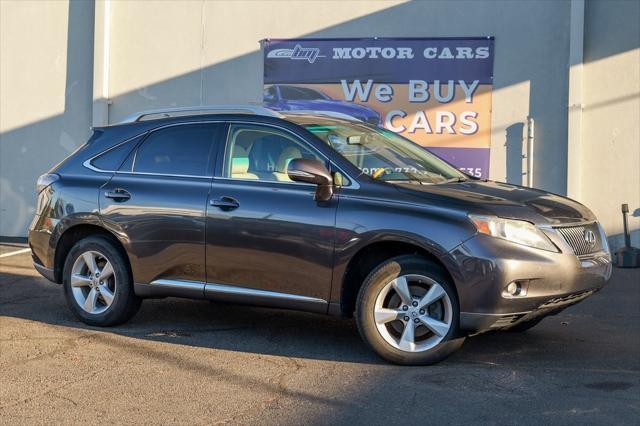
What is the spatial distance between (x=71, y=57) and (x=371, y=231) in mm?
8716

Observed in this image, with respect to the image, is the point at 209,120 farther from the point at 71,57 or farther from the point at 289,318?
the point at 71,57

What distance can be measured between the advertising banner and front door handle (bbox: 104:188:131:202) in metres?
5.50

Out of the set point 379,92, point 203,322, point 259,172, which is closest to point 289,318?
point 203,322

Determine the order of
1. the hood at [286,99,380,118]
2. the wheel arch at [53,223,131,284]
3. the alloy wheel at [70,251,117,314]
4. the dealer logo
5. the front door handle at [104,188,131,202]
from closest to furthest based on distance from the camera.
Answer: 1. the front door handle at [104,188,131,202]
2. the alloy wheel at [70,251,117,314]
3. the wheel arch at [53,223,131,284]
4. the hood at [286,99,380,118]
5. the dealer logo

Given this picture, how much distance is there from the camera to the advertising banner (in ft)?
40.5

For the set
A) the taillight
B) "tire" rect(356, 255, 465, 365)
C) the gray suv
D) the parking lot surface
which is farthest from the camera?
the taillight

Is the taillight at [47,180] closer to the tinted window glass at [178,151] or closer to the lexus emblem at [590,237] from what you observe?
the tinted window glass at [178,151]

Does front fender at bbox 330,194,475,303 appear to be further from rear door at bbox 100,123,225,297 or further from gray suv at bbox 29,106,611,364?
rear door at bbox 100,123,225,297

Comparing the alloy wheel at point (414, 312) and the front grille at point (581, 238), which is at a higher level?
the front grille at point (581, 238)

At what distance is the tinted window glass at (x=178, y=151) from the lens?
7301mm

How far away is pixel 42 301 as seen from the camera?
9.00 m

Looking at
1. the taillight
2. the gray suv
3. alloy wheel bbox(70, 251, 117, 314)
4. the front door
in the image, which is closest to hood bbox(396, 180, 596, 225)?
the gray suv

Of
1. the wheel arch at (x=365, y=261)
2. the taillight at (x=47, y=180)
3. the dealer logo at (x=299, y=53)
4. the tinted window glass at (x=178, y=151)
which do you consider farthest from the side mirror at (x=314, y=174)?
the dealer logo at (x=299, y=53)

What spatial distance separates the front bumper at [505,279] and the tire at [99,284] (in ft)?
9.48
